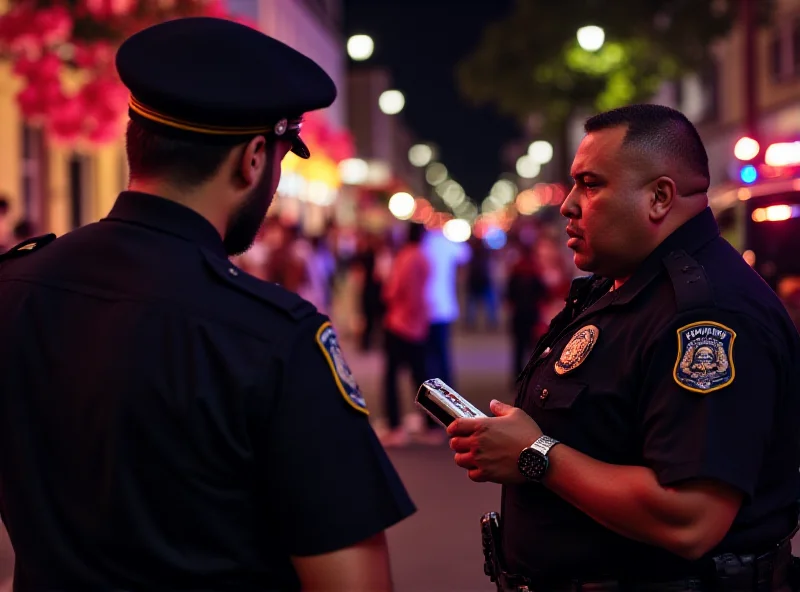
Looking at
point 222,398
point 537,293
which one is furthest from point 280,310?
point 537,293

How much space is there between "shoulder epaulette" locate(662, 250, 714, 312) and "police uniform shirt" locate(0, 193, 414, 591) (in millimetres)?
893

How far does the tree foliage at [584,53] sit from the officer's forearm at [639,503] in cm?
2495

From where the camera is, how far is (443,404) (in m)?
2.83

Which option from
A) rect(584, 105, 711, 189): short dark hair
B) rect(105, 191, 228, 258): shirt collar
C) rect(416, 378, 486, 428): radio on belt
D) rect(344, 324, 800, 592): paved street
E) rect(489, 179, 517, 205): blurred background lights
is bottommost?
rect(344, 324, 800, 592): paved street

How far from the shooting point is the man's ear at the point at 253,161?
6.69ft

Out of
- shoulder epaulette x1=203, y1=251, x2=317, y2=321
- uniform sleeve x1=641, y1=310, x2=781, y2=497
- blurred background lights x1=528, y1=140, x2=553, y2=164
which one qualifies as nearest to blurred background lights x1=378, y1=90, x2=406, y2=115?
blurred background lights x1=528, y1=140, x2=553, y2=164

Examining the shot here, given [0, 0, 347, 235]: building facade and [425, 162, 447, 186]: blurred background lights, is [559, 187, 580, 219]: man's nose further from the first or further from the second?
[425, 162, 447, 186]: blurred background lights

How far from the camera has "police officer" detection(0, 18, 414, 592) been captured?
189 centimetres

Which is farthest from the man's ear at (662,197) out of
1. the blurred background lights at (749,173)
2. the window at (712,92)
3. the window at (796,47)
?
the window at (712,92)

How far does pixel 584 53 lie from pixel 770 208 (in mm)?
25235

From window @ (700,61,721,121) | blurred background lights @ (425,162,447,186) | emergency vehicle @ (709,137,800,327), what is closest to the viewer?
emergency vehicle @ (709,137,800,327)

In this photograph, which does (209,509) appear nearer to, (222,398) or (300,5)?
(222,398)

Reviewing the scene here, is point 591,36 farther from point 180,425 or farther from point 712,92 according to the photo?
point 180,425

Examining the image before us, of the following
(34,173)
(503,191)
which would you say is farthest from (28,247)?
(503,191)
